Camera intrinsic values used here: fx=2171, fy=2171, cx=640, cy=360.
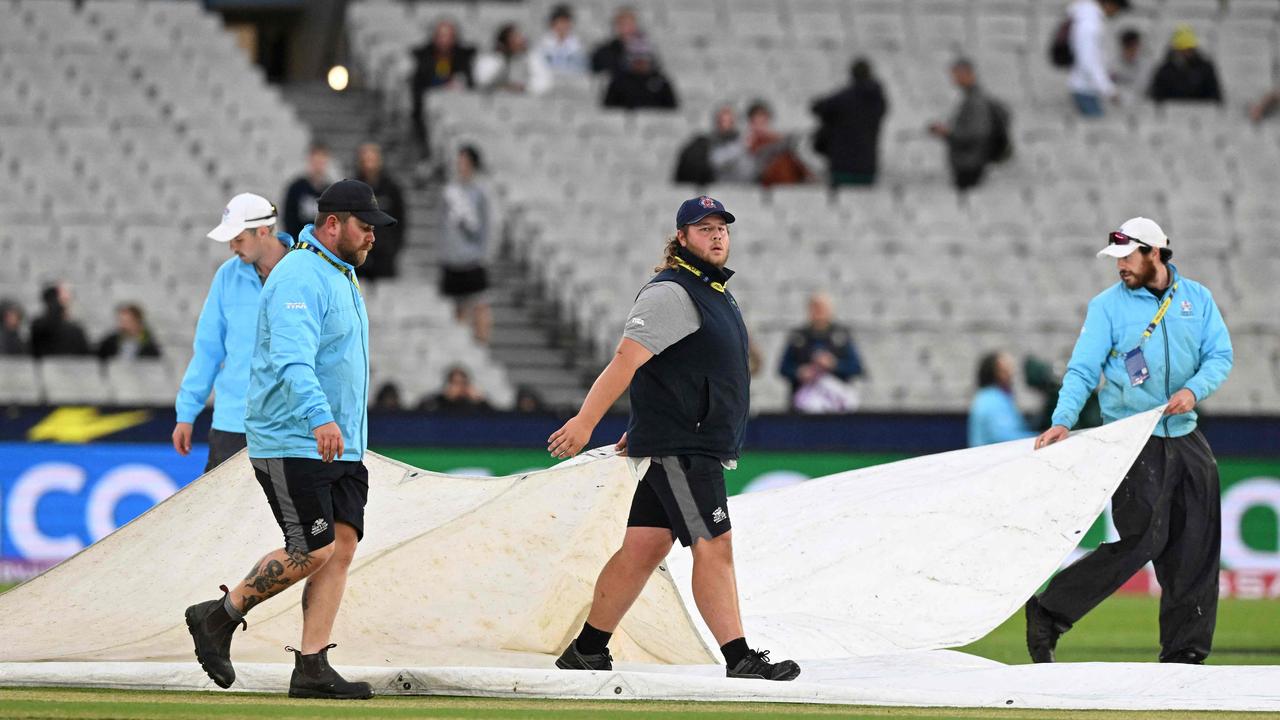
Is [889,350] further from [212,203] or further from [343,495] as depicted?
[343,495]

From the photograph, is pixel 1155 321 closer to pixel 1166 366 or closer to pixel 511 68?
pixel 1166 366

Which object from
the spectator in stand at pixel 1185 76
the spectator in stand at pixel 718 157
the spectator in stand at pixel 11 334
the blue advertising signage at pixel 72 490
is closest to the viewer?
the blue advertising signage at pixel 72 490

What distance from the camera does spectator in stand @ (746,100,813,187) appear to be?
72.1ft

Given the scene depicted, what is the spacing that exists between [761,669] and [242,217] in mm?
3510

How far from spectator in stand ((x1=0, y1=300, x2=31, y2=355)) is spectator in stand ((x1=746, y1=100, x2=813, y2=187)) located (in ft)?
25.0

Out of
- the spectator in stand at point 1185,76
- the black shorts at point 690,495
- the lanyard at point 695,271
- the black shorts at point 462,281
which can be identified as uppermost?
the spectator in stand at point 1185,76

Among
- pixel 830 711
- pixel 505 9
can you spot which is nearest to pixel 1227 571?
pixel 830 711

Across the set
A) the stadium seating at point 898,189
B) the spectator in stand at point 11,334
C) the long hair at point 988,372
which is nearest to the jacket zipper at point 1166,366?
the long hair at point 988,372

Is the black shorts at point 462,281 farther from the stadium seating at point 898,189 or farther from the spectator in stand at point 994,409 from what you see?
the spectator in stand at point 994,409

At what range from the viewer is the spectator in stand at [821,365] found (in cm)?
1778

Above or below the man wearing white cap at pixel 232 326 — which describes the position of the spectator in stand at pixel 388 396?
below

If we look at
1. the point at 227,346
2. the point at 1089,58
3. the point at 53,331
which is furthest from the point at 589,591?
the point at 1089,58

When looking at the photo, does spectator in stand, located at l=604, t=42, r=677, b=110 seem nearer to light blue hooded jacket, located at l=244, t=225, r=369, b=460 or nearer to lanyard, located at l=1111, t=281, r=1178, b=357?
lanyard, located at l=1111, t=281, r=1178, b=357

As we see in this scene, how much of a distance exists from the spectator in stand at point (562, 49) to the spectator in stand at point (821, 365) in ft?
20.3
